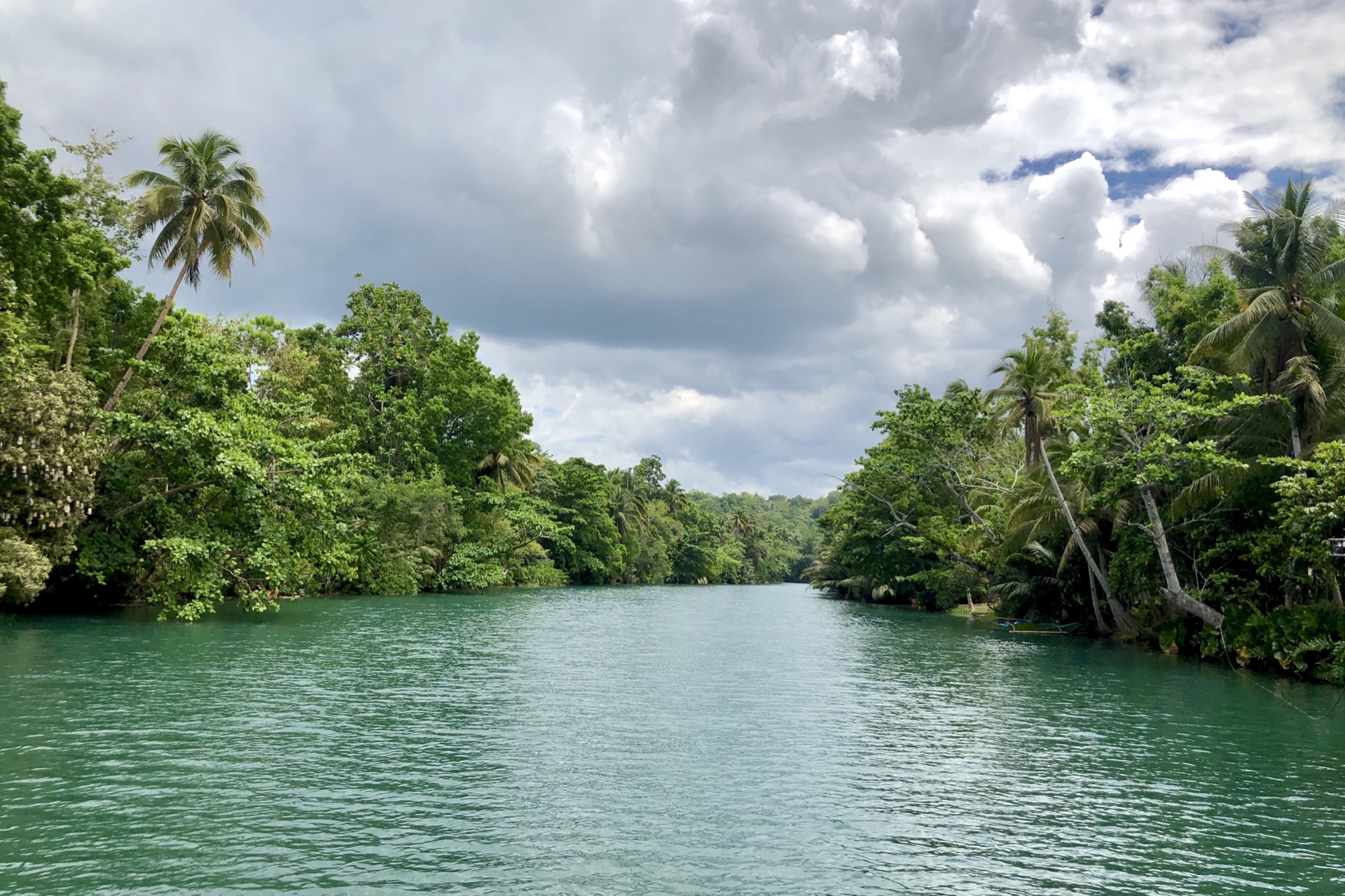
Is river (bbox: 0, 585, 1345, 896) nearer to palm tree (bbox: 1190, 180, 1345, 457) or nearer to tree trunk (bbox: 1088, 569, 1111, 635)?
palm tree (bbox: 1190, 180, 1345, 457)

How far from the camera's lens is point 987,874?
7.84m

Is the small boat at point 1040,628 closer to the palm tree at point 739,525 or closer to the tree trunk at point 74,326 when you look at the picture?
the tree trunk at point 74,326

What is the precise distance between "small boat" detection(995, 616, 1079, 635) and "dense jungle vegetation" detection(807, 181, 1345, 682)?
3.75ft

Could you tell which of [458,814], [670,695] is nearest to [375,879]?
[458,814]

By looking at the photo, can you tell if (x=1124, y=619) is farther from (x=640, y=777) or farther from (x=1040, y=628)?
(x=640, y=777)

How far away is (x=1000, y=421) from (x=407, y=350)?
38.8m

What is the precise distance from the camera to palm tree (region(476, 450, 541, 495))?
2495 inches

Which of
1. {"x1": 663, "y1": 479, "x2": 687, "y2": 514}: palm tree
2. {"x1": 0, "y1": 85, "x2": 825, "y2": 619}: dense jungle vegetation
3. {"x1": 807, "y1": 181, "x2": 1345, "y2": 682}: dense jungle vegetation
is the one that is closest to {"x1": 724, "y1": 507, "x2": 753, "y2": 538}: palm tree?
{"x1": 663, "y1": 479, "x2": 687, "y2": 514}: palm tree

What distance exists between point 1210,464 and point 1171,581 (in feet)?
11.7

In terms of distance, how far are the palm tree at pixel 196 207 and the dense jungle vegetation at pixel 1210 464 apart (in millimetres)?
29218

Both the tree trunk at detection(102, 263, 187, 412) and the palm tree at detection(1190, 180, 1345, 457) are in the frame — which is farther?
the tree trunk at detection(102, 263, 187, 412)

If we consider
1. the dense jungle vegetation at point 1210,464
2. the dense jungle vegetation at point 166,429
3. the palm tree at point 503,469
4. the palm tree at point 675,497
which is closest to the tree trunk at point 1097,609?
the dense jungle vegetation at point 1210,464

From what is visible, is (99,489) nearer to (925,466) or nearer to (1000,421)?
(925,466)

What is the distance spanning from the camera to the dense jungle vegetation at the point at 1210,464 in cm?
2034
